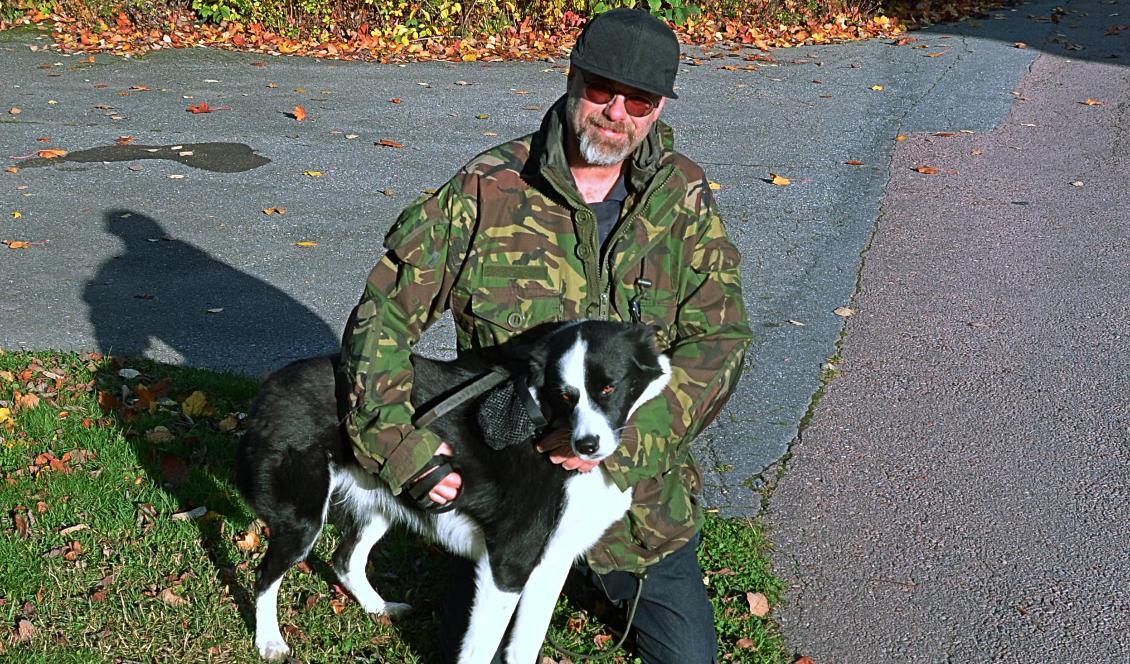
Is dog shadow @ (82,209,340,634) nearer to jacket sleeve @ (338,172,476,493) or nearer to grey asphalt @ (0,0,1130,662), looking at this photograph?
grey asphalt @ (0,0,1130,662)

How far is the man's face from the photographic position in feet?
10.7

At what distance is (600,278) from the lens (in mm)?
3465

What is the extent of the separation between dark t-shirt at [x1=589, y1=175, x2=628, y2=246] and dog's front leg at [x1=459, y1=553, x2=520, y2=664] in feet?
3.56

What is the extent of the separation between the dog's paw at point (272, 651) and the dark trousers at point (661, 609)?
53cm

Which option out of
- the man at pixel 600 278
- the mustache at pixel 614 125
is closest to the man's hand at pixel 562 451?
the man at pixel 600 278

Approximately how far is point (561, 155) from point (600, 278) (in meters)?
0.40

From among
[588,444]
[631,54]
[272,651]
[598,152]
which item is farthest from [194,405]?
[631,54]

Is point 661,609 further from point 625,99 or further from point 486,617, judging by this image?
point 625,99

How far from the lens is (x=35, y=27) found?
524 inches

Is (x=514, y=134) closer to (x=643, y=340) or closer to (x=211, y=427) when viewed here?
(x=211, y=427)

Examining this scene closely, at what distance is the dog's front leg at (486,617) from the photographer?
10.8ft

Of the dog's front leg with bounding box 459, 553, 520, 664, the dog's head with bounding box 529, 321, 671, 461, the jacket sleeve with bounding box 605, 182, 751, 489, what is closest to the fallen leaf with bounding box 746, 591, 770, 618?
the jacket sleeve with bounding box 605, 182, 751, 489

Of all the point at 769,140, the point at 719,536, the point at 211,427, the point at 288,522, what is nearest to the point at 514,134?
the point at 769,140

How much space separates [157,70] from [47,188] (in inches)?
154
